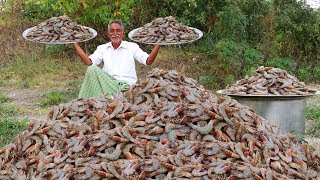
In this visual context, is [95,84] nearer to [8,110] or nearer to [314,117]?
[8,110]

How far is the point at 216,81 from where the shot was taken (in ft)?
30.6

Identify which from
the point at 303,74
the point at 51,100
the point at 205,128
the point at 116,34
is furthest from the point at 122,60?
the point at 303,74

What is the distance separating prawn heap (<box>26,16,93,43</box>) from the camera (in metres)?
6.45

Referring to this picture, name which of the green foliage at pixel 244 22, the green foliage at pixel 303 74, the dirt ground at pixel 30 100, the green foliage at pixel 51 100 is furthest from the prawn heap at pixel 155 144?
the green foliage at pixel 303 74

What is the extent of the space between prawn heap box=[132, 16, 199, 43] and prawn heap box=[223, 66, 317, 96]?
3.21 ft

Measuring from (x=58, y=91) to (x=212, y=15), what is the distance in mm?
3674

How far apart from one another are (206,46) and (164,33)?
4514 mm

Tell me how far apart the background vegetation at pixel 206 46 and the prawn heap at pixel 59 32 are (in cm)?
215

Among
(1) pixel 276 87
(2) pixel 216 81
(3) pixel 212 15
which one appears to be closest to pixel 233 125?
(1) pixel 276 87

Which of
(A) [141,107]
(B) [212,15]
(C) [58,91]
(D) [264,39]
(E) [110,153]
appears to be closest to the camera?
(E) [110,153]

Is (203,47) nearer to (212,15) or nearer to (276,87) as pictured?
(212,15)

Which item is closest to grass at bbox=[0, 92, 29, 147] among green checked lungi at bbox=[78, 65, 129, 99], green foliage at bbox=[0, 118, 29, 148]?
green foliage at bbox=[0, 118, 29, 148]

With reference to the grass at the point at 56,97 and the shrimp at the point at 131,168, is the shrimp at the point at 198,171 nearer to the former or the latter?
the shrimp at the point at 131,168

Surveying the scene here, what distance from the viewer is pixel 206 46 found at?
10953 millimetres
